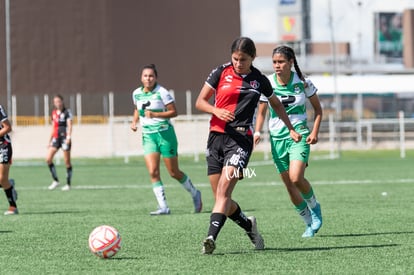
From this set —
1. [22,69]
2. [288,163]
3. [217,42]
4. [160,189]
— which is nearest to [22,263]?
[288,163]

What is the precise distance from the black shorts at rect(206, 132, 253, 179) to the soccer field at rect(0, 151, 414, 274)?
0.90 meters

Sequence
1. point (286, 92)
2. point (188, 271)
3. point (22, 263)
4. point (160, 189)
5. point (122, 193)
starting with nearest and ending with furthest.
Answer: point (188, 271) < point (22, 263) < point (286, 92) < point (160, 189) < point (122, 193)

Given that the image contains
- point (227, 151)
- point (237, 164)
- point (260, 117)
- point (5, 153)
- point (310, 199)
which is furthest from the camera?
point (5, 153)

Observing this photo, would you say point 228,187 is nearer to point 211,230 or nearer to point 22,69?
point 211,230

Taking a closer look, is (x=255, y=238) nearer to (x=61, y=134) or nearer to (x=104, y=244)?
(x=104, y=244)

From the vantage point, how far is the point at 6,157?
53.8 feet

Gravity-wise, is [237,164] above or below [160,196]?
above

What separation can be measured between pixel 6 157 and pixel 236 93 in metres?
6.90

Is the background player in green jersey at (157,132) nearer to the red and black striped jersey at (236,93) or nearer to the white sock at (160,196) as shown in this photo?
the white sock at (160,196)

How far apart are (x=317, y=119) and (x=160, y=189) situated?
4.67m

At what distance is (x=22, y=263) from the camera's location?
33.2 feet

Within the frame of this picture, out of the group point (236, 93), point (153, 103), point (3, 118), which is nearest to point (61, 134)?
point (153, 103)

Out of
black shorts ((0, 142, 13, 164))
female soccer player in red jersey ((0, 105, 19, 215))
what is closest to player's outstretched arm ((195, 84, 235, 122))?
female soccer player in red jersey ((0, 105, 19, 215))

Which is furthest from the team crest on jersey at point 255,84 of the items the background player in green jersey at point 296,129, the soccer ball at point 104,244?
the soccer ball at point 104,244
